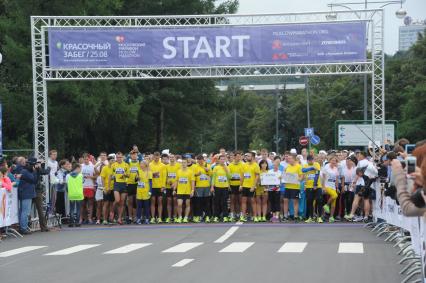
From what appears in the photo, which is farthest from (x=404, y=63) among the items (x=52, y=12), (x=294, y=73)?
(x=294, y=73)

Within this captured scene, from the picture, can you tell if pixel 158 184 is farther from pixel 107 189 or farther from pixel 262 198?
pixel 262 198

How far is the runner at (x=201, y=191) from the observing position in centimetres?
2431

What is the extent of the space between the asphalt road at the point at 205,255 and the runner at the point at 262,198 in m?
2.01

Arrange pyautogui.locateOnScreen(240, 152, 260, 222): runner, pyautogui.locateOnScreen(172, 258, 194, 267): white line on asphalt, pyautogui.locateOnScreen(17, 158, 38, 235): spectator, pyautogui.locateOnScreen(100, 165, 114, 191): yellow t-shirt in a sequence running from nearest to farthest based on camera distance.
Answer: pyautogui.locateOnScreen(172, 258, 194, 267): white line on asphalt < pyautogui.locateOnScreen(17, 158, 38, 235): spectator < pyautogui.locateOnScreen(240, 152, 260, 222): runner < pyautogui.locateOnScreen(100, 165, 114, 191): yellow t-shirt

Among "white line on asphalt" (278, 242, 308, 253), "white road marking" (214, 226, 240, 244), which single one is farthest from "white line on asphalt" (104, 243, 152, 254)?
"white line on asphalt" (278, 242, 308, 253)

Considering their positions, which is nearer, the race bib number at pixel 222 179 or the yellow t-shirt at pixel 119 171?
the race bib number at pixel 222 179

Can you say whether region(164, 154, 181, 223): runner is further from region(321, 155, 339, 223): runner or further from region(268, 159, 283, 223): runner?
region(321, 155, 339, 223): runner

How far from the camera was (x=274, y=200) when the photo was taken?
24250 millimetres

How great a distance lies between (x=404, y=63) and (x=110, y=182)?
5429cm

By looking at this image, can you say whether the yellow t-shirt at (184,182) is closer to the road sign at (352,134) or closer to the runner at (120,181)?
the runner at (120,181)

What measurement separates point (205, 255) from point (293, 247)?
2212 millimetres

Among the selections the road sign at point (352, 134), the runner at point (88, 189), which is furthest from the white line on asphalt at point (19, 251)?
the road sign at point (352, 134)

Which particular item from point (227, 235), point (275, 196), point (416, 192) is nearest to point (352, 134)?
point (275, 196)

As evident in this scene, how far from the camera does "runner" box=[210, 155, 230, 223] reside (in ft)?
79.3
